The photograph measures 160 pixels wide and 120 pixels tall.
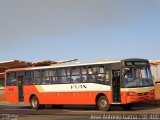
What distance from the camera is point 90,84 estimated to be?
2653 cm

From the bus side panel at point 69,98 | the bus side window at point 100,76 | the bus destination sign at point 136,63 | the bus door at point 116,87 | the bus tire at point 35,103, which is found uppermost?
the bus destination sign at point 136,63

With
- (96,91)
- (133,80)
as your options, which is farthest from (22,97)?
(133,80)

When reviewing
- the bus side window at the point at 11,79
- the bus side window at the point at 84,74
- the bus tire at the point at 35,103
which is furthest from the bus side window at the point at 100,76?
the bus side window at the point at 11,79

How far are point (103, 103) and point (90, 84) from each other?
4.90 feet

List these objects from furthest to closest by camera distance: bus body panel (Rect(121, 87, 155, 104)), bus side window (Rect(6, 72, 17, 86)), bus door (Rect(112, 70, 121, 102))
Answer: bus side window (Rect(6, 72, 17, 86)) < bus door (Rect(112, 70, 121, 102)) < bus body panel (Rect(121, 87, 155, 104))

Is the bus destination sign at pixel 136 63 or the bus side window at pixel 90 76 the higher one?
the bus destination sign at pixel 136 63

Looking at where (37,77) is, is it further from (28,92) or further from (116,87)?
(116,87)

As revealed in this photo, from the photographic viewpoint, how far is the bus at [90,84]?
2483 cm

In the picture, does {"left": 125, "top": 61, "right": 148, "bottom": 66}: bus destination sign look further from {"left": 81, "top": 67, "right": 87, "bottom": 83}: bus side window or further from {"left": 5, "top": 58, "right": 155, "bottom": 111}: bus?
{"left": 81, "top": 67, "right": 87, "bottom": 83}: bus side window

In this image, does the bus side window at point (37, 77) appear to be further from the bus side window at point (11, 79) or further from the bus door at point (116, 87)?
the bus door at point (116, 87)

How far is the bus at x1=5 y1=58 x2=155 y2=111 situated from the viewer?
81.5 ft

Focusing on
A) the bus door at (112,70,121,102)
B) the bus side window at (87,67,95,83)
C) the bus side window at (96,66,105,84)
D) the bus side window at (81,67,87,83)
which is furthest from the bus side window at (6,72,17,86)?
the bus door at (112,70,121,102)

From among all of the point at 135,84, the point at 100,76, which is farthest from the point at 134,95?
the point at 100,76

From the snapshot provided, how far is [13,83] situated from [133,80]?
11417 millimetres
